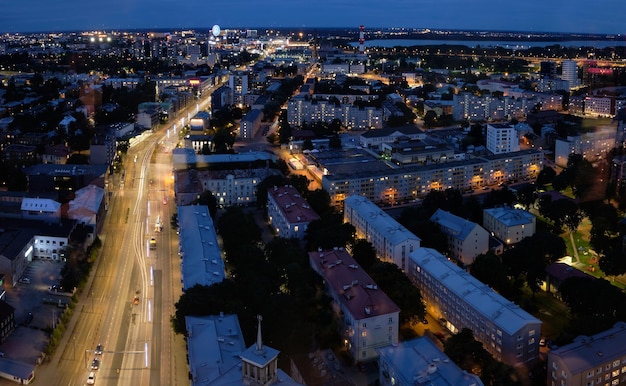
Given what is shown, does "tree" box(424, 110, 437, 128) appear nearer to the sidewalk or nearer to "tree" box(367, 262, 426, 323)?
"tree" box(367, 262, 426, 323)

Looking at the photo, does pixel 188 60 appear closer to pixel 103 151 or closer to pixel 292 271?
pixel 103 151

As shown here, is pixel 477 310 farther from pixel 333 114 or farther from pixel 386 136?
pixel 333 114

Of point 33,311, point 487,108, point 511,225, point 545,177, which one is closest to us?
point 33,311

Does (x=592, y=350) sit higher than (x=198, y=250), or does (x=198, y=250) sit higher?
(x=198, y=250)

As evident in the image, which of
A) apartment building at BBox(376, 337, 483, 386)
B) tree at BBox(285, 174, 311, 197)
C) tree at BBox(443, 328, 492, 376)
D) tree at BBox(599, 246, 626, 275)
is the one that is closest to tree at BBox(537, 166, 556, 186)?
tree at BBox(599, 246, 626, 275)

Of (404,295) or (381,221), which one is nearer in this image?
(404,295)

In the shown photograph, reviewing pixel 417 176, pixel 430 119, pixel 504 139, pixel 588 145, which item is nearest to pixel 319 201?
pixel 417 176

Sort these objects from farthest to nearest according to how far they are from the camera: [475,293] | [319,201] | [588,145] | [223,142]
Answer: [223,142]
[588,145]
[319,201]
[475,293]
